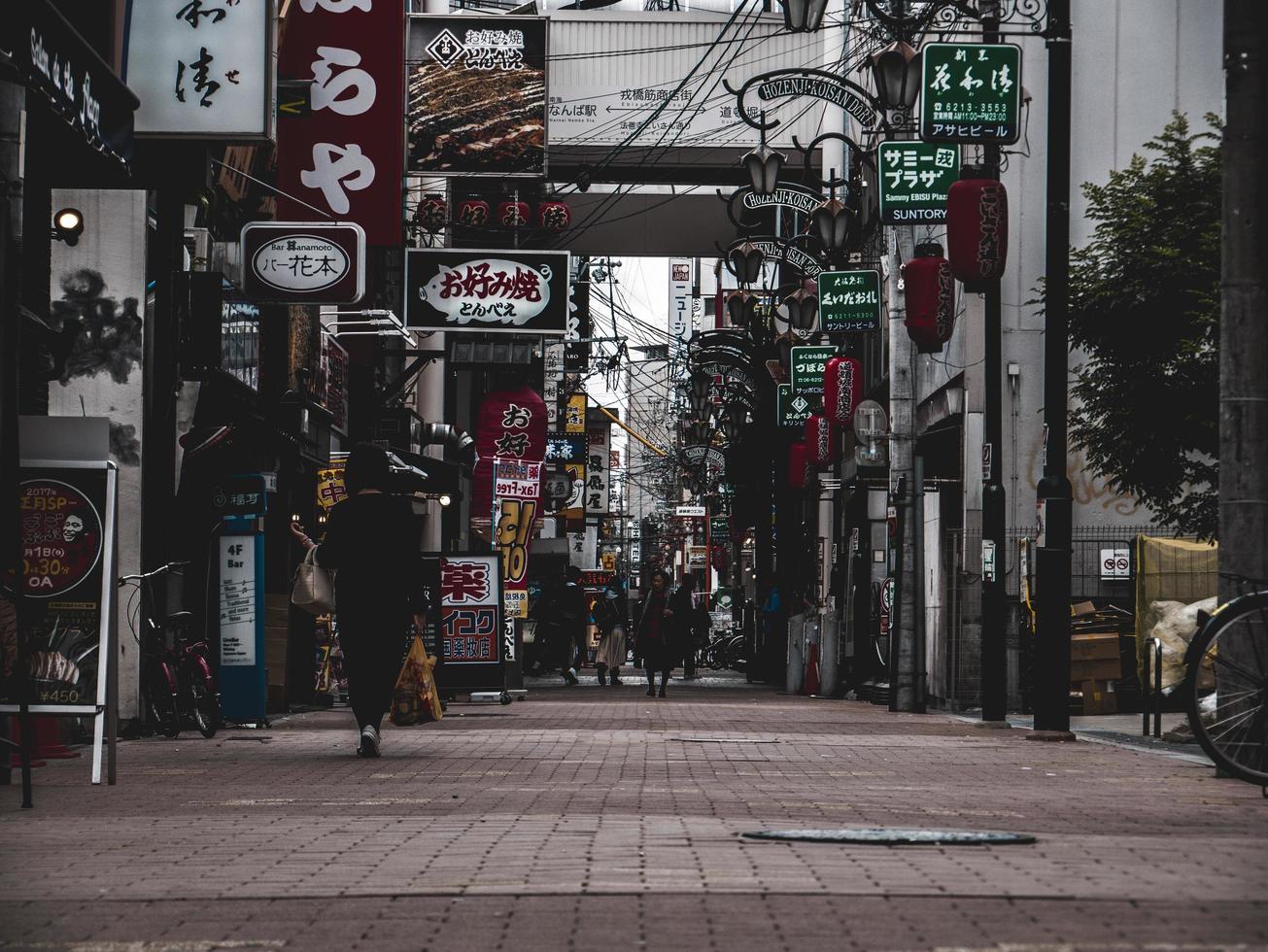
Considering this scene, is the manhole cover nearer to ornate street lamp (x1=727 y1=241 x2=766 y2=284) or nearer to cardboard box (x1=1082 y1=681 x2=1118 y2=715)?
cardboard box (x1=1082 y1=681 x2=1118 y2=715)

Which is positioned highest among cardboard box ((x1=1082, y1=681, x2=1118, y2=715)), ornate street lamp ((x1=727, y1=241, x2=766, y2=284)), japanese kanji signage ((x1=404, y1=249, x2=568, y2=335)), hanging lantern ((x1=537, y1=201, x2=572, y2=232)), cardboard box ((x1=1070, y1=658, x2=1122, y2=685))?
hanging lantern ((x1=537, y1=201, x2=572, y2=232))

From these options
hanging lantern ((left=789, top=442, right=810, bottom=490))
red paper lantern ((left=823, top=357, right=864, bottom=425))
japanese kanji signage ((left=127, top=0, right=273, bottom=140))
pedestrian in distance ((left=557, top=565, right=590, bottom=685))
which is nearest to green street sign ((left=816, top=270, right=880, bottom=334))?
red paper lantern ((left=823, top=357, right=864, bottom=425))

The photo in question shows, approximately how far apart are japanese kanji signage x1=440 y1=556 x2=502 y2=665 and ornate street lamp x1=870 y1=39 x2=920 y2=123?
7311mm

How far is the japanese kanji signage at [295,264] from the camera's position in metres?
19.6

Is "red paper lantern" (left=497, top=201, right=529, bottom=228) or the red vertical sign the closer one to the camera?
the red vertical sign

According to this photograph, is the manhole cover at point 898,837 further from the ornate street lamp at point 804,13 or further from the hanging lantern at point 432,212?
the hanging lantern at point 432,212

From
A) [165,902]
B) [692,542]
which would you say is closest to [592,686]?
[165,902]

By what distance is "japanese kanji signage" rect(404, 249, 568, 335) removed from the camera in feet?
87.6

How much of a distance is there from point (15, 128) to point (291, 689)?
47.3ft

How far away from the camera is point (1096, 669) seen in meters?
22.9

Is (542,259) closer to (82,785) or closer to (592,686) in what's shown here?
(592,686)

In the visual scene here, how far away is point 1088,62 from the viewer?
87.2 ft

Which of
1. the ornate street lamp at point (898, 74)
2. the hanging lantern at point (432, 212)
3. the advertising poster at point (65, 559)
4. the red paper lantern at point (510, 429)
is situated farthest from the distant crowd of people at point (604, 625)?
the advertising poster at point (65, 559)

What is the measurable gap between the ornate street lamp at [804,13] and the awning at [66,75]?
13242mm
